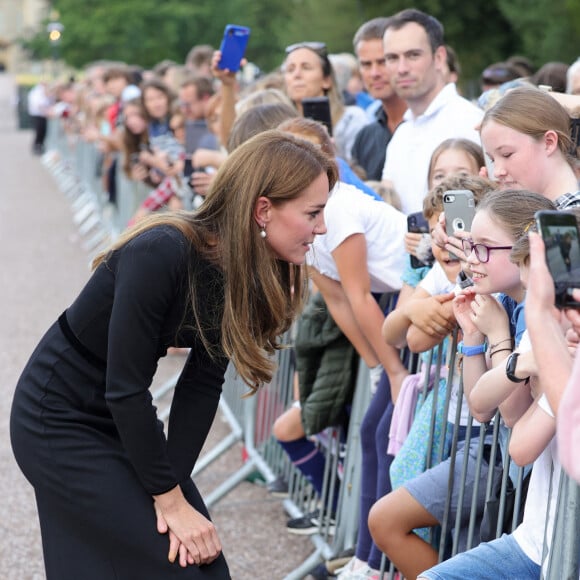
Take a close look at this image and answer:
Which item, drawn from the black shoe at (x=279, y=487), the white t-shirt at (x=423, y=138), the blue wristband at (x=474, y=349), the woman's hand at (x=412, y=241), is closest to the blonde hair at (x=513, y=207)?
the blue wristband at (x=474, y=349)

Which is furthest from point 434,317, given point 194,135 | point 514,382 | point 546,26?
point 546,26

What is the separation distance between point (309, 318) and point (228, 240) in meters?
1.95

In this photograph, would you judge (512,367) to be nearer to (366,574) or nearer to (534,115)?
(534,115)

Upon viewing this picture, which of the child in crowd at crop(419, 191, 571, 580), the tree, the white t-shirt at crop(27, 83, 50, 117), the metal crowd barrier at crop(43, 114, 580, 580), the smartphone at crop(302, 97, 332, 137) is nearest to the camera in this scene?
the metal crowd barrier at crop(43, 114, 580, 580)

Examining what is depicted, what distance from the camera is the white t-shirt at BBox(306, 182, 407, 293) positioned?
4.68 meters

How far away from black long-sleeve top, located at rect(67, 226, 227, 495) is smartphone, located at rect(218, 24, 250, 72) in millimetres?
3881

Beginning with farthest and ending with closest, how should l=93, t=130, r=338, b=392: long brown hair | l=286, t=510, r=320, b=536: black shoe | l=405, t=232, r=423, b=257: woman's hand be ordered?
l=286, t=510, r=320, b=536: black shoe
l=405, t=232, r=423, b=257: woman's hand
l=93, t=130, r=338, b=392: long brown hair

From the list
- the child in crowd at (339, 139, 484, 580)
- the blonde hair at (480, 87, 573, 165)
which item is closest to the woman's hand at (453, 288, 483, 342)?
the blonde hair at (480, 87, 573, 165)

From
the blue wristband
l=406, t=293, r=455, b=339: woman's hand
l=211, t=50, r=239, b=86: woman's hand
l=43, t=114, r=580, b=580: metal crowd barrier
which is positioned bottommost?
l=43, t=114, r=580, b=580: metal crowd barrier

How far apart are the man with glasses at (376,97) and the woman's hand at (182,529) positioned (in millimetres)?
3914

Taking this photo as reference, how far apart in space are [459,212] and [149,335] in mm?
1097

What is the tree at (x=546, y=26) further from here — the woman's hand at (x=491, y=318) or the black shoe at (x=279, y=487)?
the woman's hand at (x=491, y=318)

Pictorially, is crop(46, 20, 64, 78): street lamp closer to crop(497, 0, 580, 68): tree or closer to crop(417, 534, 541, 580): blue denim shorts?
crop(497, 0, 580, 68): tree

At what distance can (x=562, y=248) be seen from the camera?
240cm
